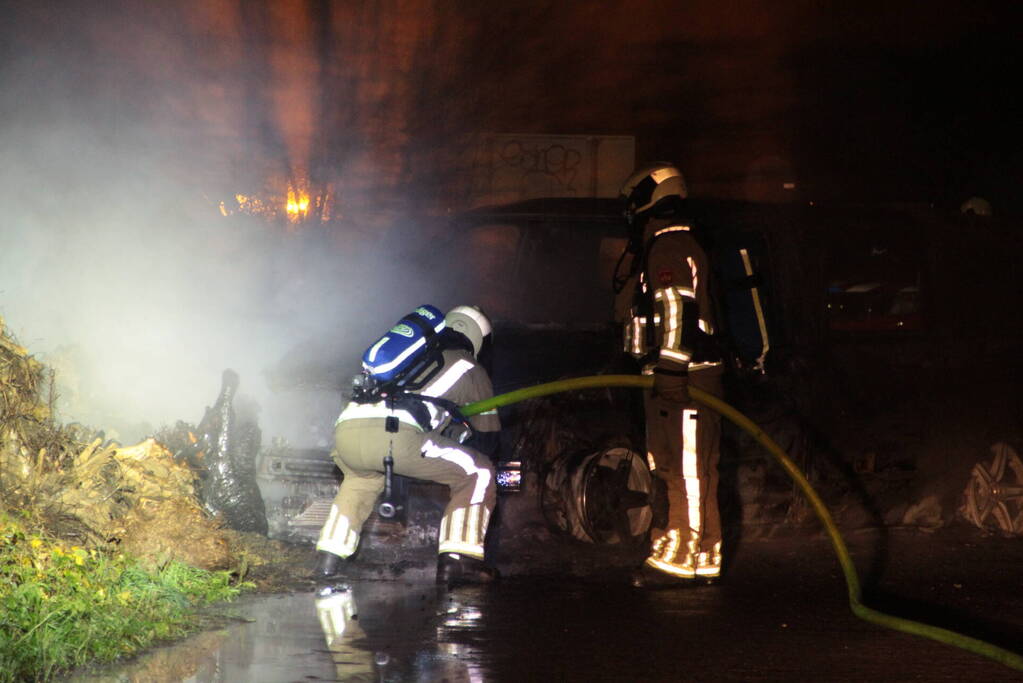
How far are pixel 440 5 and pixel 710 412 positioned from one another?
688cm

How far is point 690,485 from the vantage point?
559cm

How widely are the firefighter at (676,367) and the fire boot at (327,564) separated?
58.8 inches

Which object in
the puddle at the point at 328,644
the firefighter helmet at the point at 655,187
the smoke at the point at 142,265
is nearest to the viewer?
the puddle at the point at 328,644

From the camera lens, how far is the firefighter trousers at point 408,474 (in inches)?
206

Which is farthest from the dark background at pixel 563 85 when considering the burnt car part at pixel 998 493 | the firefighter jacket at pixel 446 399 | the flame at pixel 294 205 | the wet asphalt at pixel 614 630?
the burnt car part at pixel 998 493

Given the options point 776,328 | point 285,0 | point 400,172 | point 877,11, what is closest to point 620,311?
point 776,328

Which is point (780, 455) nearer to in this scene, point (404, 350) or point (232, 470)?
point (404, 350)

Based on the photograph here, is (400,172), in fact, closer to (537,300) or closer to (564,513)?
(537,300)

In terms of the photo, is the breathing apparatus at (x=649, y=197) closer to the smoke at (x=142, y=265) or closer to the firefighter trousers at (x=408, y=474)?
the smoke at (x=142, y=265)

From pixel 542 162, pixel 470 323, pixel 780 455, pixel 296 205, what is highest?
pixel 542 162

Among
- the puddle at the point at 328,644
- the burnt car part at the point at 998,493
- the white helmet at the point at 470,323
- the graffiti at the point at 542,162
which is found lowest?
the puddle at the point at 328,644

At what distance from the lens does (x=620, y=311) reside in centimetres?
601

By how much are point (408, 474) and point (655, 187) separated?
1954mm

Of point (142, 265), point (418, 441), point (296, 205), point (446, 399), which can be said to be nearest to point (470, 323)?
point (446, 399)
